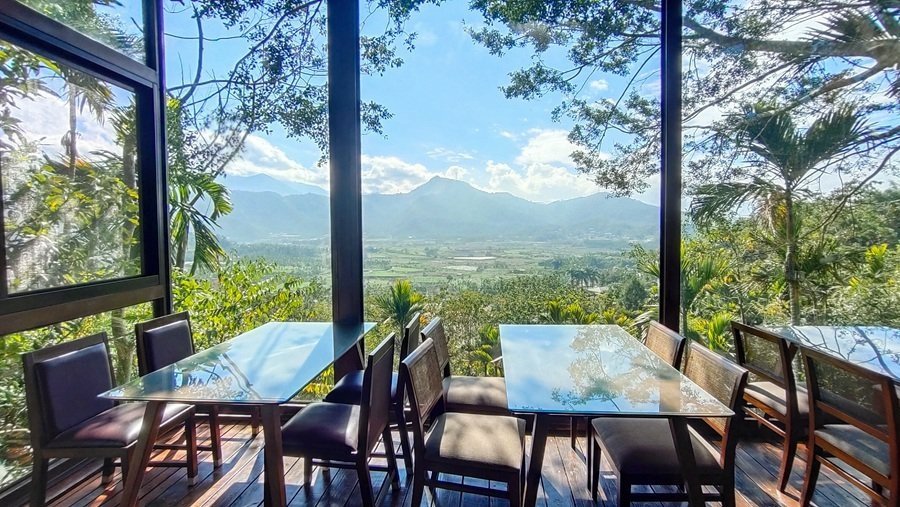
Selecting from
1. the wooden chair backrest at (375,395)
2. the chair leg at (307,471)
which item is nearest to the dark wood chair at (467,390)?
the wooden chair backrest at (375,395)

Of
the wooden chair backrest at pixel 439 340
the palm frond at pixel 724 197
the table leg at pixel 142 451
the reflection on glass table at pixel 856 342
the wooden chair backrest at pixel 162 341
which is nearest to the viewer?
the table leg at pixel 142 451

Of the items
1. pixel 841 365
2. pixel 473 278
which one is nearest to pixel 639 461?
pixel 841 365

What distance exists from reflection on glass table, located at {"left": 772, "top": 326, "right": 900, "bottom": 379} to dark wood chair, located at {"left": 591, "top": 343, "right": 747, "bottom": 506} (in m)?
0.78

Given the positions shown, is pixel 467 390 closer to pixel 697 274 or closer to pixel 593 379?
pixel 593 379

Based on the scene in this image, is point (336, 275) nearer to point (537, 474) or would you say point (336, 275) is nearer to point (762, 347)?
point (537, 474)

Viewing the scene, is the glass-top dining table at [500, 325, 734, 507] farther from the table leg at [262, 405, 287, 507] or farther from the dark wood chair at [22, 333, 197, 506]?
the dark wood chair at [22, 333, 197, 506]

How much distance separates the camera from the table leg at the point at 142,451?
179cm

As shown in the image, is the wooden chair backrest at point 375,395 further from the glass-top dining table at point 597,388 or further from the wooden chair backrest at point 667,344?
the wooden chair backrest at point 667,344

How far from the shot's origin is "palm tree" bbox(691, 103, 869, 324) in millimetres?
2666

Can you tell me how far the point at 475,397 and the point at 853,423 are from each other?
5.82 feet

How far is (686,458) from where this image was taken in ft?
5.31

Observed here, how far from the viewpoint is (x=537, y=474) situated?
Answer: 5.62ft

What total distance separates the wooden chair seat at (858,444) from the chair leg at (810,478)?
10cm

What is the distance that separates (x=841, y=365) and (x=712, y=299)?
113cm
